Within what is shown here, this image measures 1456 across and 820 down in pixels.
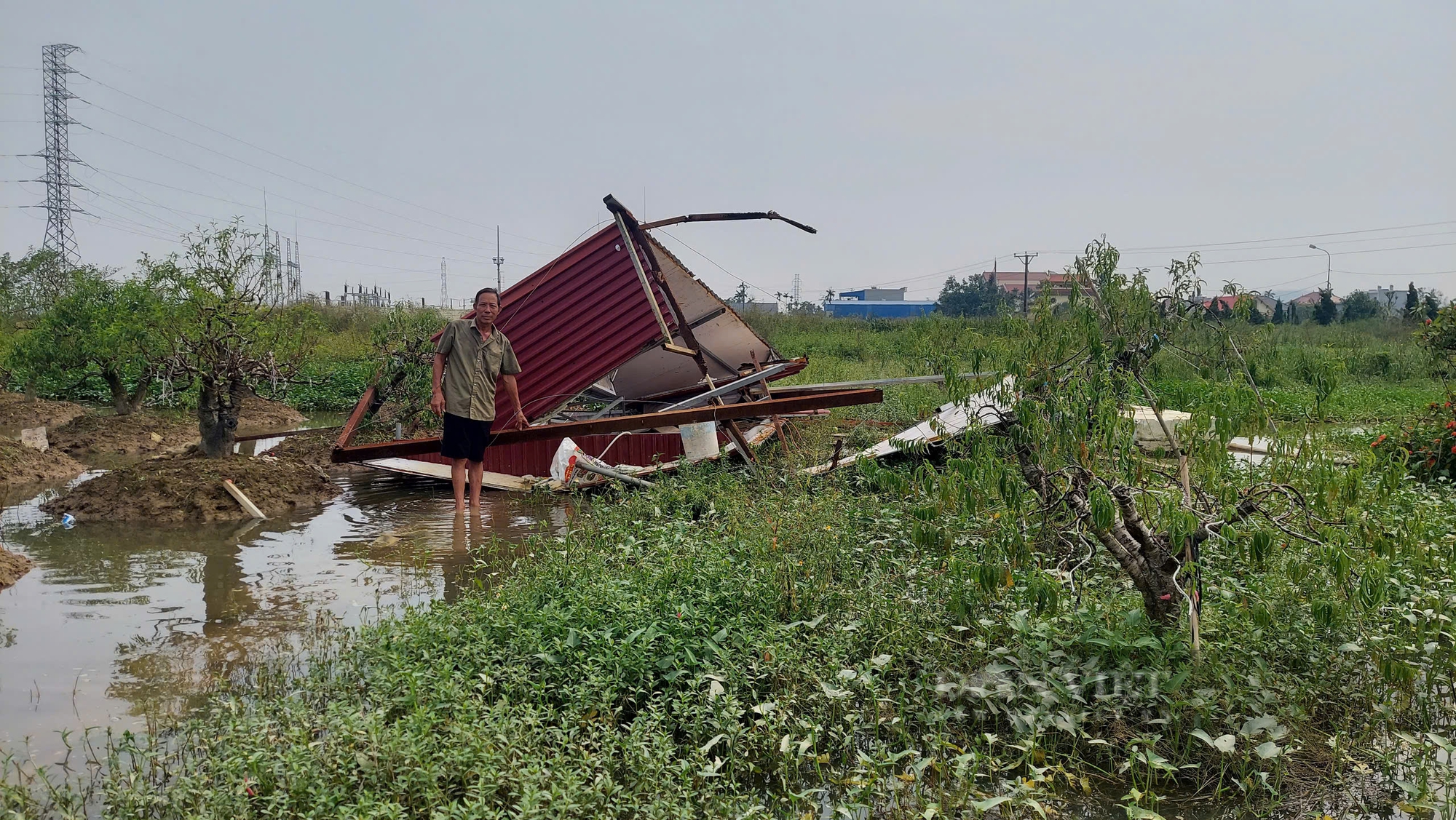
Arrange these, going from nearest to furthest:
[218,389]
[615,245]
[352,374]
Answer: [615,245], [218,389], [352,374]

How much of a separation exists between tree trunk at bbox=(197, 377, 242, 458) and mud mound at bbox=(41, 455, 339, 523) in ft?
2.24

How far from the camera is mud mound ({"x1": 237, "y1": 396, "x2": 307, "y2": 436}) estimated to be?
14125 mm

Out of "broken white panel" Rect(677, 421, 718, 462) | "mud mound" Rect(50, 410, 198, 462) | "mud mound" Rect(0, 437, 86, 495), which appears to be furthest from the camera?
"mud mound" Rect(50, 410, 198, 462)

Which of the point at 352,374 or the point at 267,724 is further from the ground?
the point at 352,374

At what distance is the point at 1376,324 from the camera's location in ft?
101

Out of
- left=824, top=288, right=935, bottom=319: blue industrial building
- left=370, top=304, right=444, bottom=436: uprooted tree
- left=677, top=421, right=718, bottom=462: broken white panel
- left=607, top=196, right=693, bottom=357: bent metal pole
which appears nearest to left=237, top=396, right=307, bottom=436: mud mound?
left=370, top=304, right=444, bottom=436: uprooted tree

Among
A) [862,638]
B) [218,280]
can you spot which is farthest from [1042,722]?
[218,280]

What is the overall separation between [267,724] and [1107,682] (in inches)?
113

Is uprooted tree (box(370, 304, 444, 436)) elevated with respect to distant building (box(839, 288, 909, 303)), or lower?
lower

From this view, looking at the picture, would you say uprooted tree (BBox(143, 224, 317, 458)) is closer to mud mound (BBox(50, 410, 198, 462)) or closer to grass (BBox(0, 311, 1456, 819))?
mud mound (BBox(50, 410, 198, 462))

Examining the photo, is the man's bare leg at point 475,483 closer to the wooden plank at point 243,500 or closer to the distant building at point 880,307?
the wooden plank at point 243,500

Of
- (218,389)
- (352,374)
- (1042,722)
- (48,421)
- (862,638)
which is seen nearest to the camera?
(1042,722)

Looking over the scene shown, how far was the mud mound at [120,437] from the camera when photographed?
11.2 metres

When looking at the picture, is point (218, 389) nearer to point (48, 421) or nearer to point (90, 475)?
point (90, 475)
